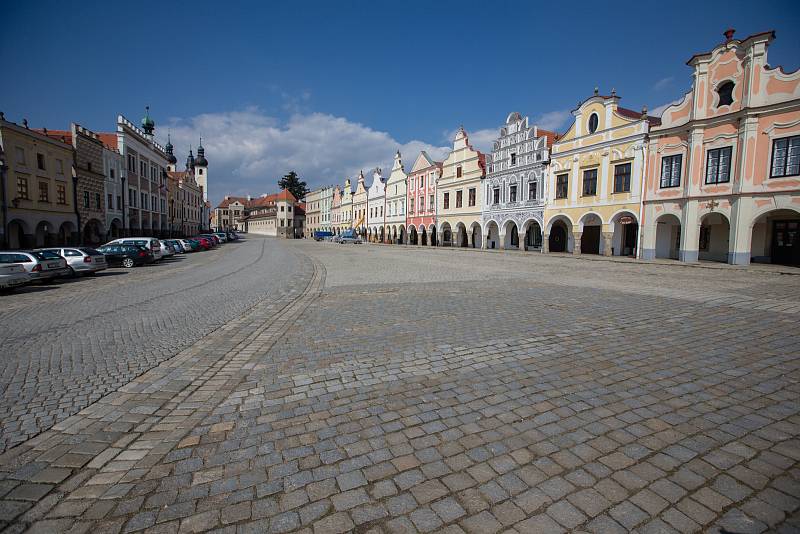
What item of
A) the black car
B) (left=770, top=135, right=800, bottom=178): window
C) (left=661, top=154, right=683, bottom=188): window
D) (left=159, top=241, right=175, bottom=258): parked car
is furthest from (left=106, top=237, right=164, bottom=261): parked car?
(left=770, top=135, right=800, bottom=178): window

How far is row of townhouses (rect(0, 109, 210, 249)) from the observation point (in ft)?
92.6

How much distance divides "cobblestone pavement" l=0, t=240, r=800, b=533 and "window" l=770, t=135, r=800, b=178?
20.8 metres

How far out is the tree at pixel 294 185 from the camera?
401 ft

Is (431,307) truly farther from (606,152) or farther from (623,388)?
(606,152)

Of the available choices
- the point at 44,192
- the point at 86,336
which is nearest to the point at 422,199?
the point at 44,192

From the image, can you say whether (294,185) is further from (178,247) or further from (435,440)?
(435,440)

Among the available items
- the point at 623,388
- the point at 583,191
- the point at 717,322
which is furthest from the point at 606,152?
the point at 623,388

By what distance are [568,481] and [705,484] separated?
938 mm

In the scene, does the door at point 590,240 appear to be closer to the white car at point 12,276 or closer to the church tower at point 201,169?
the white car at point 12,276

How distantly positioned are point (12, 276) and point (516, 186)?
1418 inches

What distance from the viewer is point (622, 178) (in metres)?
28.8

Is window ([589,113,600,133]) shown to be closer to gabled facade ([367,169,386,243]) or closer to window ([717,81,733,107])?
window ([717,81,733,107])

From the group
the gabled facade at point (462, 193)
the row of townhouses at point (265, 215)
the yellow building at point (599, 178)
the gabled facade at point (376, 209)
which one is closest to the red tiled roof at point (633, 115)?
the yellow building at point (599, 178)

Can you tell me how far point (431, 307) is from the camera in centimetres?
909
